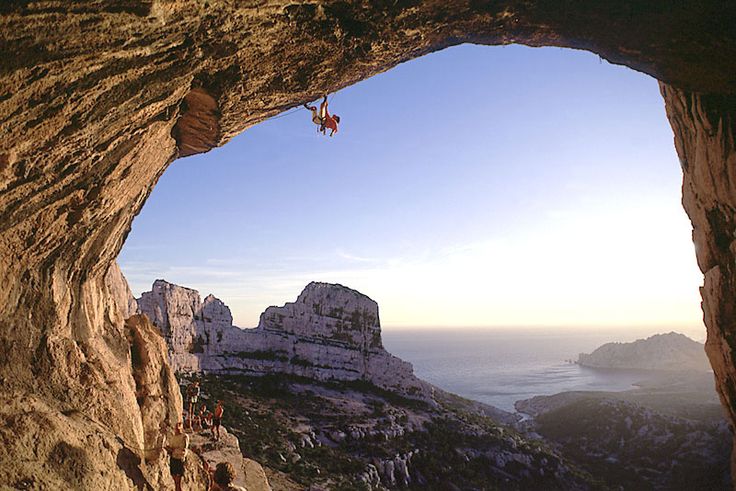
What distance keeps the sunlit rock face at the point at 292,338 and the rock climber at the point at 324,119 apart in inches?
1580

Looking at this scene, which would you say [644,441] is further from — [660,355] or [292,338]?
[660,355]

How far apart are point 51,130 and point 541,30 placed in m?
8.68

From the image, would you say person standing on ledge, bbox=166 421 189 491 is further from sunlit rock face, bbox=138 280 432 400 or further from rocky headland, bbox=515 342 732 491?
rocky headland, bbox=515 342 732 491

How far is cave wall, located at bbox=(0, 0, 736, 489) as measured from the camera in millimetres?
4469

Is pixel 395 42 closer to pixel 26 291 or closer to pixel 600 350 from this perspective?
pixel 26 291

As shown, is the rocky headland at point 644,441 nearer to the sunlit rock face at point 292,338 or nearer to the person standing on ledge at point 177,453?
the sunlit rock face at point 292,338

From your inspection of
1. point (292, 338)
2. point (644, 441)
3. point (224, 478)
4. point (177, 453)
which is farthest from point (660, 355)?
point (177, 453)

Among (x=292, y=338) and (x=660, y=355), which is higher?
(x=292, y=338)

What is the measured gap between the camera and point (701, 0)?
6699mm

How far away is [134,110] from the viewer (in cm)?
578

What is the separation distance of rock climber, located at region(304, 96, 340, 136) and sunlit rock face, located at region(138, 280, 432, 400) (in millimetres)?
40139

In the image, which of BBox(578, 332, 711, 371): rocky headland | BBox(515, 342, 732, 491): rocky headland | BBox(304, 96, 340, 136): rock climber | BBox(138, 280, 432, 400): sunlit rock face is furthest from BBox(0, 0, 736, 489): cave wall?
BBox(578, 332, 711, 371): rocky headland

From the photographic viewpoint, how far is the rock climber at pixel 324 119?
31.1 feet

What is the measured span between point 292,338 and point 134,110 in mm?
47659
